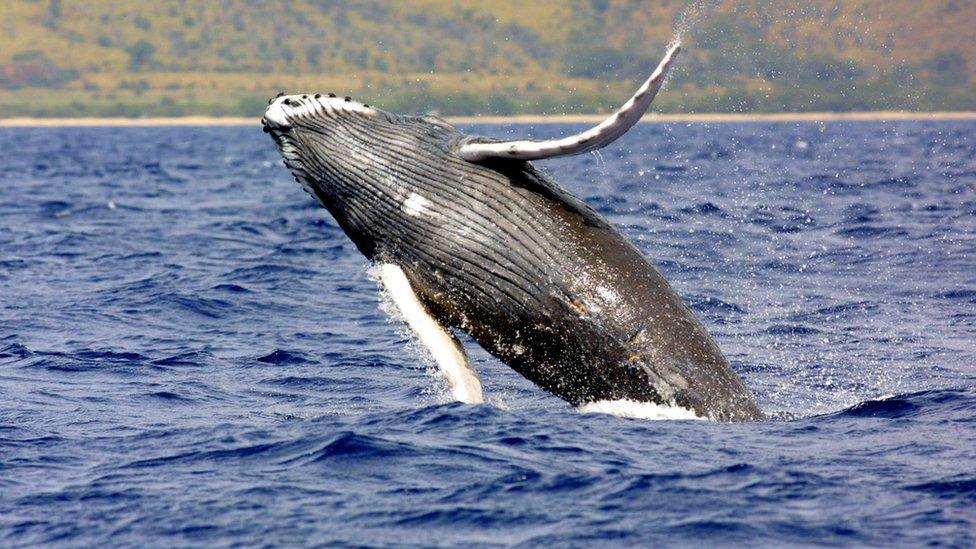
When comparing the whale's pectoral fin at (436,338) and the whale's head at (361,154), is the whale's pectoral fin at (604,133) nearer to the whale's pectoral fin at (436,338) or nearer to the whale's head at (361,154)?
the whale's head at (361,154)

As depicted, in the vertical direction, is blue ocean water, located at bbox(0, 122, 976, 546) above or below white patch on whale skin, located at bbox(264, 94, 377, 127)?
below

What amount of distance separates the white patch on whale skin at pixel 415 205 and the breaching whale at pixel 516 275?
0.04 feet

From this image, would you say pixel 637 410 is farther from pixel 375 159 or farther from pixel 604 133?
pixel 375 159

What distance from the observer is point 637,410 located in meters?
9.47

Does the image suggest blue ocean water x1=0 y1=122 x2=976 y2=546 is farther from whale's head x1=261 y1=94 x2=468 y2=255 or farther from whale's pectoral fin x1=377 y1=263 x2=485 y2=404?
whale's head x1=261 y1=94 x2=468 y2=255

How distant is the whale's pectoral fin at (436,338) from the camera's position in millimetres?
9578

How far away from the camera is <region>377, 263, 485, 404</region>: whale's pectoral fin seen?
958cm

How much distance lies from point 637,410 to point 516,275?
129 centimetres

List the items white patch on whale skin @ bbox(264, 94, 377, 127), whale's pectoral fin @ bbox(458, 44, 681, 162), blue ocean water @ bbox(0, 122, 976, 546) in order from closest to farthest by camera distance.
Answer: blue ocean water @ bbox(0, 122, 976, 546), whale's pectoral fin @ bbox(458, 44, 681, 162), white patch on whale skin @ bbox(264, 94, 377, 127)

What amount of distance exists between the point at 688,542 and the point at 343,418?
3.78 m

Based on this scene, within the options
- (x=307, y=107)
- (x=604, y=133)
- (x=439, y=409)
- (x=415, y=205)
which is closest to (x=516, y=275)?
→ (x=415, y=205)

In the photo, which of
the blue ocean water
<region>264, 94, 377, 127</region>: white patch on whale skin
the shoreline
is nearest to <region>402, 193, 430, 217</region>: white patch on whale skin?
<region>264, 94, 377, 127</region>: white patch on whale skin

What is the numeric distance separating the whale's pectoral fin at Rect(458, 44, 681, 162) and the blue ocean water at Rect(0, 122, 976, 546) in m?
1.98

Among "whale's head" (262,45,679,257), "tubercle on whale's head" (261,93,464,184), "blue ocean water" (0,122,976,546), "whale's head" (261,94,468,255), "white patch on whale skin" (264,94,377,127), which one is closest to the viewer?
"blue ocean water" (0,122,976,546)
